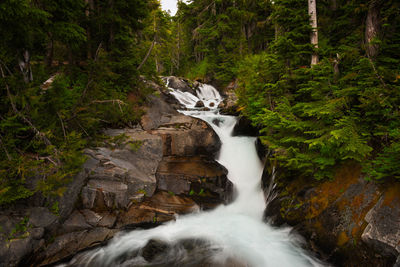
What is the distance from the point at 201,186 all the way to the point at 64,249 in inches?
179

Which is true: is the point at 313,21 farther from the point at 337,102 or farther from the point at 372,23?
the point at 337,102

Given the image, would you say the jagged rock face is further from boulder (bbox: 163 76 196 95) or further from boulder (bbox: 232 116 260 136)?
boulder (bbox: 163 76 196 95)

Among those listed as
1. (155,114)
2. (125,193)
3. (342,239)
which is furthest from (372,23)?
(155,114)

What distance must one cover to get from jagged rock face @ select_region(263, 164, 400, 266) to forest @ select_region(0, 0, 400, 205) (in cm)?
37

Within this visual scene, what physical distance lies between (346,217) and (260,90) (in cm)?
599

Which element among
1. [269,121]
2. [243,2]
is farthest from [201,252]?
[243,2]

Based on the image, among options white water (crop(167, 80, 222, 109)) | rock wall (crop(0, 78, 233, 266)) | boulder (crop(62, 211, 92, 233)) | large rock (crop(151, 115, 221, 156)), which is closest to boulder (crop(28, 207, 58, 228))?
rock wall (crop(0, 78, 233, 266))

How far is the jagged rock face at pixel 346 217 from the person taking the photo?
3523 millimetres

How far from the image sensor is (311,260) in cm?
450

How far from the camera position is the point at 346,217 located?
420cm

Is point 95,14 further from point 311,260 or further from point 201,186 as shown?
point 311,260

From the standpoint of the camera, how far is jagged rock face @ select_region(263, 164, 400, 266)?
11.6 feet

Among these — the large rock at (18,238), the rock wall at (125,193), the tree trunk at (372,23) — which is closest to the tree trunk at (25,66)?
the rock wall at (125,193)

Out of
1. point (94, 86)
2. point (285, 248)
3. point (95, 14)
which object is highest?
point (95, 14)
